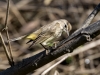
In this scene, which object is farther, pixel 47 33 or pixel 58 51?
pixel 47 33

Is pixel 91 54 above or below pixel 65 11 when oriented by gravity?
below

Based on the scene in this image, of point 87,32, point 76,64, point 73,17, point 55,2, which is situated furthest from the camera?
point 55,2

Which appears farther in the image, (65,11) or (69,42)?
(65,11)

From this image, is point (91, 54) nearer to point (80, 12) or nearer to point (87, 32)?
point (80, 12)

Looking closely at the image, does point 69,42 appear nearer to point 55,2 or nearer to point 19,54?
point 19,54

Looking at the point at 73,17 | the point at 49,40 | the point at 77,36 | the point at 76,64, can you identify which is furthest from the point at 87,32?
the point at 73,17

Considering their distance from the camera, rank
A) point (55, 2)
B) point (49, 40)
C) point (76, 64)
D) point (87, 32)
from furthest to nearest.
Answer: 1. point (55, 2)
2. point (76, 64)
3. point (49, 40)
4. point (87, 32)

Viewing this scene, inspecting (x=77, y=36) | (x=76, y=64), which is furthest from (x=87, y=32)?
(x=76, y=64)

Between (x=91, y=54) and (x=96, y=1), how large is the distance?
1.46 m

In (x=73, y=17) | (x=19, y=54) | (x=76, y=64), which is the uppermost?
(x=73, y=17)

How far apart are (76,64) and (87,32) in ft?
13.5

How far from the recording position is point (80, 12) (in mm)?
6660

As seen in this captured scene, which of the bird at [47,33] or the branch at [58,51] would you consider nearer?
the branch at [58,51]

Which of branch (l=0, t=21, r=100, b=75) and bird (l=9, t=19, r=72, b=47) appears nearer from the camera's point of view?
branch (l=0, t=21, r=100, b=75)
